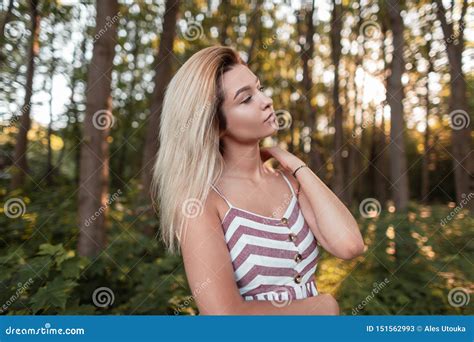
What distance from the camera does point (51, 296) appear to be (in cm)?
330

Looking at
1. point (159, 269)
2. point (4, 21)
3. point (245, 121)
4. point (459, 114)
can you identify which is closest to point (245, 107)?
point (245, 121)

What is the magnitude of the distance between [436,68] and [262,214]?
29.1ft

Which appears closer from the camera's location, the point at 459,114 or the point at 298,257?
the point at 298,257

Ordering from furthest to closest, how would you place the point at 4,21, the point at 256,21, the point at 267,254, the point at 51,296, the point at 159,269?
the point at 256,21, the point at 4,21, the point at 159,269, the point at 51,296, the point at 267,254

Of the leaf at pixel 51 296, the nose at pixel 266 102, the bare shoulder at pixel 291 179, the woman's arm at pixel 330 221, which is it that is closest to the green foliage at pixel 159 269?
the leaf at pixel 51 296

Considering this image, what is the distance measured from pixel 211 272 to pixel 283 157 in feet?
1.94

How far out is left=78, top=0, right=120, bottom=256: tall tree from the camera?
4207 mm

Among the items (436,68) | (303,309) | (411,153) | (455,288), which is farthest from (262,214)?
(411,153)

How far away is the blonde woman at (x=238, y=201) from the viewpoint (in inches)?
69.3

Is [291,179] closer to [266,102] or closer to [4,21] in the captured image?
[266,102]

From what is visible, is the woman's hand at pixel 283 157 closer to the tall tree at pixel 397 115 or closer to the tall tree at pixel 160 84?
the tall tree at pixel 397 115

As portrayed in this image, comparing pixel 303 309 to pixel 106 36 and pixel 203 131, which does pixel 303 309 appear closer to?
pixel 203 131

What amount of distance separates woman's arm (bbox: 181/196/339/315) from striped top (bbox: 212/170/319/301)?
6 centimetres

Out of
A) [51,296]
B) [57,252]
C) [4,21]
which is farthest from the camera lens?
[4,21]
